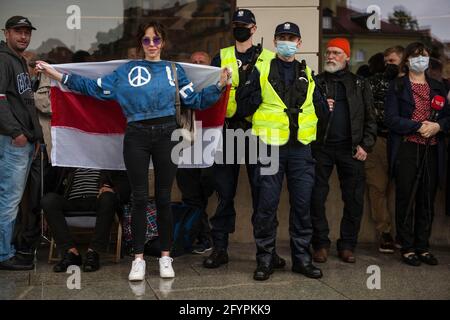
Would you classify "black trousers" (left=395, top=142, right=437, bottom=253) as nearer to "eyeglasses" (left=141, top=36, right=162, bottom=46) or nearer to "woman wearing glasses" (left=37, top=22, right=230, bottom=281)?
"woman wearing glasses" (left=37, top=22, right=230, bottom=281)

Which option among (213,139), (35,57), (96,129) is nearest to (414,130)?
(213,139)

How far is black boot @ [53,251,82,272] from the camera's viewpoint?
539 centimetres

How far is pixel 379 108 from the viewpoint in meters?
6.33

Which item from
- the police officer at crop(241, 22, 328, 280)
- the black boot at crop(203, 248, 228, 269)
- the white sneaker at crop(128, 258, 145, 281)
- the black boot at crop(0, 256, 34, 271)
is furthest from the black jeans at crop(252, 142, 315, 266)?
the black boot at crop(0, 256, 34, 271)

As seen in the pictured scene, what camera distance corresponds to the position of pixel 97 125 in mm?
5754

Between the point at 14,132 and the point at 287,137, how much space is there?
7.55 feet

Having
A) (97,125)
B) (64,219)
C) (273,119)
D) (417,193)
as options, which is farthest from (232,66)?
(417,193)

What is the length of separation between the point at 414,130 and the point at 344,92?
0.74 metres

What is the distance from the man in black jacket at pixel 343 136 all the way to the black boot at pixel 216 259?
0.90m

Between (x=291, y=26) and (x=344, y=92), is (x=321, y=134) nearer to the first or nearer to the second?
(x=344, y=92)

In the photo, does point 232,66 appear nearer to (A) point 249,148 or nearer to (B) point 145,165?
(A) point 249,148

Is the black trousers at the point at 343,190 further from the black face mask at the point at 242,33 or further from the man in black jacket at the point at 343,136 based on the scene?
the black face mask at the point at 242,33

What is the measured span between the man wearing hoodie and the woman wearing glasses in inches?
15.4

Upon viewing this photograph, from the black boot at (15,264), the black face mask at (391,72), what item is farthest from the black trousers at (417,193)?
A: the black boot at (15,264)
